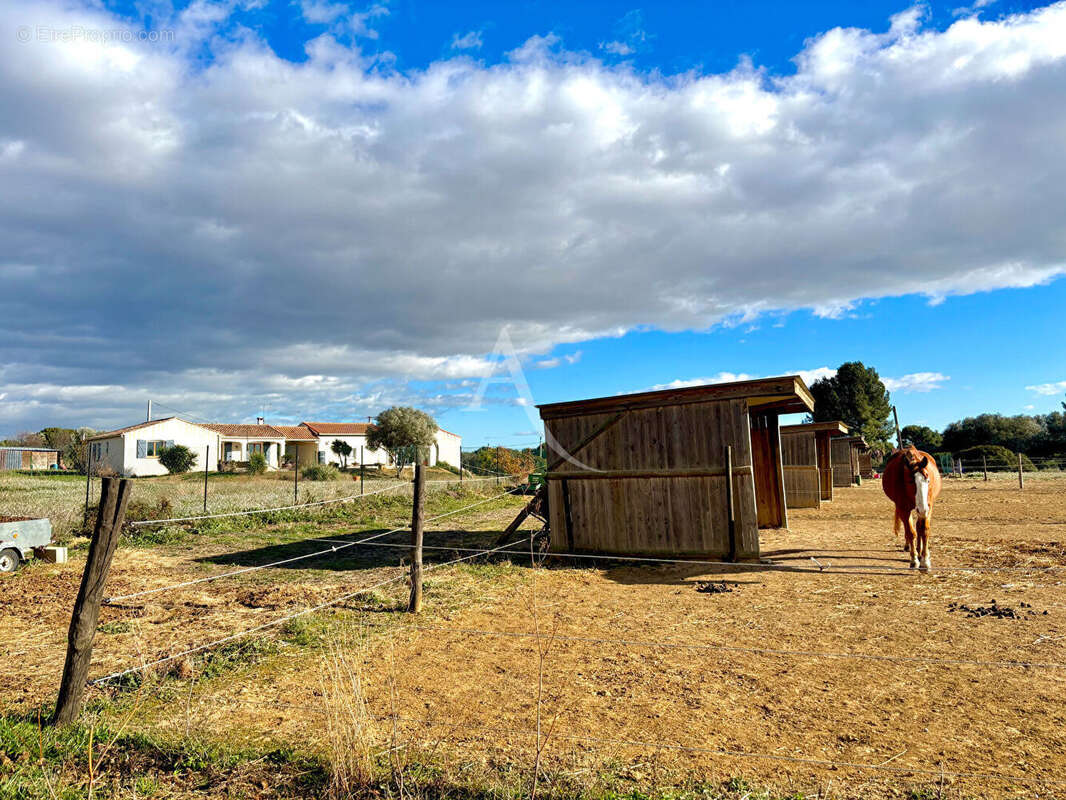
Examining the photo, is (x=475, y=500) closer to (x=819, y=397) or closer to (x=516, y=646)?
(x=516, y=646)

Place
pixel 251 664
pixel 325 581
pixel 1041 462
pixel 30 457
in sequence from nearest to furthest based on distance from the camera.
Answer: pixel 251 664, pixel 325 581, pixel 1041 462, pixel 30 457

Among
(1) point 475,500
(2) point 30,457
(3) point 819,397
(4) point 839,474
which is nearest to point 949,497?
(4) point 839,474

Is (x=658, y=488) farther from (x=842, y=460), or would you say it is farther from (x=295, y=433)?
(x=295, y=433)

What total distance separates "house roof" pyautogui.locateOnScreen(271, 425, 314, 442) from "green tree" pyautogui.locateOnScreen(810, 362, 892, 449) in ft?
139

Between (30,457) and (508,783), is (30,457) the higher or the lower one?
the higher one

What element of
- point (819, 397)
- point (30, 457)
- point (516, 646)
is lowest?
point (516, 646)

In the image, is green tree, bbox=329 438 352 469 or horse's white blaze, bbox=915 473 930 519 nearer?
horse's white blaze, bbox=915 473 930 519

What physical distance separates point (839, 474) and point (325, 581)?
29.3 metres

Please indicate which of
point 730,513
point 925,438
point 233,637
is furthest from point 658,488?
point 925,438

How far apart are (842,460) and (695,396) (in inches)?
969

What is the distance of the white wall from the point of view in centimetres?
3858

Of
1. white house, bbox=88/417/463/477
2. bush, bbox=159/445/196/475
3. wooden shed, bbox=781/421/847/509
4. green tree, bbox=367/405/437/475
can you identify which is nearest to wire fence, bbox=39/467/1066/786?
wooden shed, bbox=781/421/847/509

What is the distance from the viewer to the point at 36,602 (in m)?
7.99

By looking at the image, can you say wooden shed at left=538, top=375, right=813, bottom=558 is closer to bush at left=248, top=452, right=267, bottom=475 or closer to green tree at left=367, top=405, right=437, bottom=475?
bush at left=248, top=452, right=267, bottom=475
